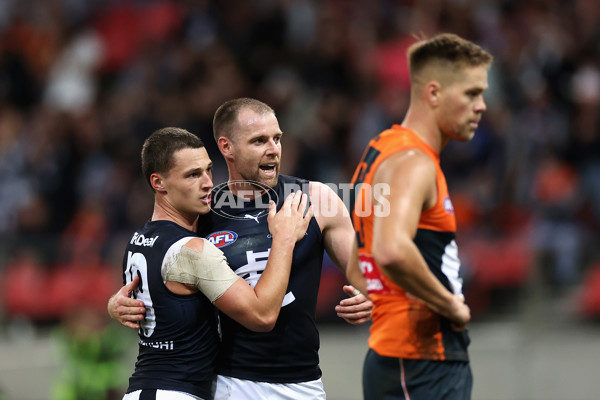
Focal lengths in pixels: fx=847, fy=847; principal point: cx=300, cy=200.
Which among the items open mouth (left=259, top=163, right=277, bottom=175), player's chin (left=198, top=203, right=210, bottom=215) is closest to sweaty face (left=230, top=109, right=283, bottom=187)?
open mouth (left=259, top=163, right=277, bottom=175)

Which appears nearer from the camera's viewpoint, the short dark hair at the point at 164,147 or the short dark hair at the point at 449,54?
the short dark hair at the point at 449,54

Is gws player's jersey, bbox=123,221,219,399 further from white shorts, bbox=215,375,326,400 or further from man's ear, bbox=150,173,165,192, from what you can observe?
man's ear, bbox=150,173,165,192

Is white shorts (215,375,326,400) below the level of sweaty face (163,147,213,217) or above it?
below

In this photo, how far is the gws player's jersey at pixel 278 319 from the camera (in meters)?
4.57

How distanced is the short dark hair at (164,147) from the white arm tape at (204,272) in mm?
537

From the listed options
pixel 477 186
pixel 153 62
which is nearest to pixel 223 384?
pixel 477 186

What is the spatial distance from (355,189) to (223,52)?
806cm

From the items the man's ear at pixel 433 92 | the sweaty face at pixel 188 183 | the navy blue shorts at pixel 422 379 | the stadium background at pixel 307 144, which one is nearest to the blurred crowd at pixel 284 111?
the stadium background at pixel 307 144

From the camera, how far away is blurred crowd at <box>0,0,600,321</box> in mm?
8930

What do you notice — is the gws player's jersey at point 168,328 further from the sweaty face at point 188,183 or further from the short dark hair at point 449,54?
the short dark hair at point 449,54

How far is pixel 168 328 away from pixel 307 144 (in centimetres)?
588

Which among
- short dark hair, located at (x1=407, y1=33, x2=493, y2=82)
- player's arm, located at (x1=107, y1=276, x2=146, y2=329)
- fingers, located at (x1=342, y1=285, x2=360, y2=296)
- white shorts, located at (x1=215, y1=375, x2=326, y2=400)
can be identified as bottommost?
white shorts, located at (x1=215, y1=375, x2=326, y2=400)

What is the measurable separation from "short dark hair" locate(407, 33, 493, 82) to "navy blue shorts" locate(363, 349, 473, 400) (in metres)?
1.33

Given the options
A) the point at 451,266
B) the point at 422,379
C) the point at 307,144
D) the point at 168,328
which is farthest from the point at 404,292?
the point at 307,144
